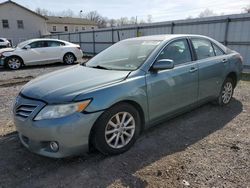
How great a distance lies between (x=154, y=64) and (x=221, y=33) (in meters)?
7.94

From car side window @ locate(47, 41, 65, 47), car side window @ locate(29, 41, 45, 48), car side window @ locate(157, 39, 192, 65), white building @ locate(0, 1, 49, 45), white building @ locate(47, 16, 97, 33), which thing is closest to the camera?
car side window @ locate(157, 39, 192, 65)

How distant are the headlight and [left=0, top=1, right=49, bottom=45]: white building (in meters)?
35.5

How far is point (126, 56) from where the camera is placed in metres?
3.79

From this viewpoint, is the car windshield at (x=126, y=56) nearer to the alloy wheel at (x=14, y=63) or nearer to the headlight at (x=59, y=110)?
the headlight at (x=59, y=110)

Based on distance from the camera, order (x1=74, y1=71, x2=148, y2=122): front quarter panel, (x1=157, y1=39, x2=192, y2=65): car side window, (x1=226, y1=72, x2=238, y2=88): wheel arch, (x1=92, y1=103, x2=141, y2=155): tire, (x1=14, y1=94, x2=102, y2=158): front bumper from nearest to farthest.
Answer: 1. (x1=14, y1=94, x2=102, y2=158): front bumper
2. (x1=74, y1=71, x2=148, y2=122): front quarter panel
3. (x1=92, y1=103, x2=141, y2=155): tire
4. (x1=157, y1=39, x2=192, y2=65): car side window
5. (x1=226, y1=72, x2=238, y2=88): wheel arch

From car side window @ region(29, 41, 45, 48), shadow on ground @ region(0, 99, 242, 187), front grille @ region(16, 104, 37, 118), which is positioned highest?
car side window @ region(29, 41, 45, 48)

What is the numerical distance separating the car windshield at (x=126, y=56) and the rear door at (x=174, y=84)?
246 mm

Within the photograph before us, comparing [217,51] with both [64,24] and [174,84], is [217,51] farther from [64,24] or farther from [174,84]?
[64,24]

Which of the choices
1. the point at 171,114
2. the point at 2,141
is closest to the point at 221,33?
the point at 171,114

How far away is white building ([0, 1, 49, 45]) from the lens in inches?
1331

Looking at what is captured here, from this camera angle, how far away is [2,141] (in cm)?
357

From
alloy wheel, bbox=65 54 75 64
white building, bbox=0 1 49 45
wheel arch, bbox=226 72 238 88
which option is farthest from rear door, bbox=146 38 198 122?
white building, bbox=0 1 49 45

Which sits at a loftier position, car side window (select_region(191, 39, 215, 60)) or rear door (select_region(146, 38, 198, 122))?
car side window (select_region(191, 39, 215, 60))

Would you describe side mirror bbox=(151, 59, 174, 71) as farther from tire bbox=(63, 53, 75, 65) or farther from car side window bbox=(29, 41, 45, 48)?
tire bbox=(63, 53, 75, 65)
